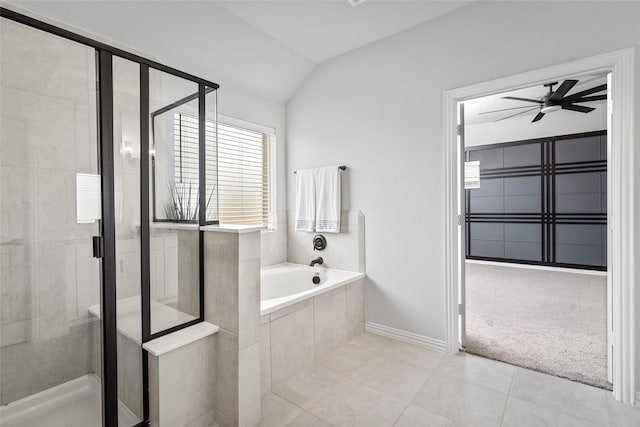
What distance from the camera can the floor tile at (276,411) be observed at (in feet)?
5.45

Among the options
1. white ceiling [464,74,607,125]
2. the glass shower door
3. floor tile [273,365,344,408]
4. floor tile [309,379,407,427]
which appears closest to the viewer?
the glass shower door

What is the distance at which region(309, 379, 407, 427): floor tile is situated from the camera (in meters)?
1.66

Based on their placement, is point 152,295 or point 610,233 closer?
point 152,295

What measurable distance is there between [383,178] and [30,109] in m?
2.28

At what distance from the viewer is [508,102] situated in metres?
4.41

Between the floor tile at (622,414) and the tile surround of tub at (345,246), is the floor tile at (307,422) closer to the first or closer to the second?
the tile surround of tub at (345,246)

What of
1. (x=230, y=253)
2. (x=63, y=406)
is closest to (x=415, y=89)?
(x=230, y=253)

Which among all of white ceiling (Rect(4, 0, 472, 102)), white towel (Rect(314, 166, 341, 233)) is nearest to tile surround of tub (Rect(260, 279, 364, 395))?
white towel (Rect(314, 166, 341, 233))

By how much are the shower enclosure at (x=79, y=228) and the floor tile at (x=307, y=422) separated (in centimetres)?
74

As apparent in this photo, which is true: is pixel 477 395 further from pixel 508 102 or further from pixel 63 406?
pixel 508 102

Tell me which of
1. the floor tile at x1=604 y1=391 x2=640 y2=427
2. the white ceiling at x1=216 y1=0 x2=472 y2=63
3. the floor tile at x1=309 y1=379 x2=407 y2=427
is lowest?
the floor tile at x1=309 y1=379 x2=407 y2=427

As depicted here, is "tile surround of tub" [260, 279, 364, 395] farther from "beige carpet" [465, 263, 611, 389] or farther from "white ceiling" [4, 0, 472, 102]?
"white ceiling" [4, 0, 472, 102]

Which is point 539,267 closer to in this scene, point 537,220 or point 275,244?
point 537,220

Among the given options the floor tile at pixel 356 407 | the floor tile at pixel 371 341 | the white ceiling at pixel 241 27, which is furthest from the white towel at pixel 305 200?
the floor tile at pixel 356 407
